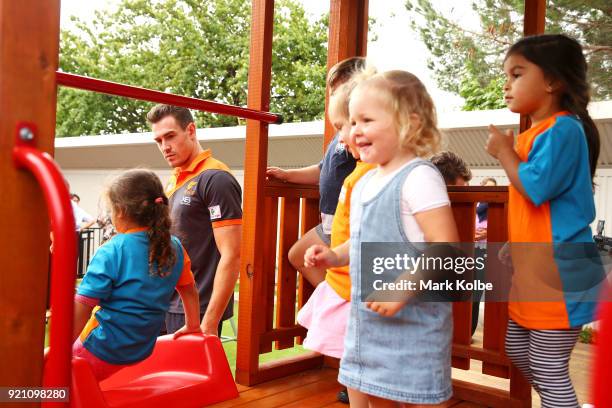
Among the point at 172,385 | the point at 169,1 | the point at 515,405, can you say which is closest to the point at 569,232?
the point at 515,405

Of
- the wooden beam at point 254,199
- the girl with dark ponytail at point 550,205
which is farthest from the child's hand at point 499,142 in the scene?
the wooden beam at point 254,199

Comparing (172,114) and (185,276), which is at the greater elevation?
(172,114)

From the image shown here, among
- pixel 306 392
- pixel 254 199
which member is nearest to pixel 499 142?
pixel 254 199

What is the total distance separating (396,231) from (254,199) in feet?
3.98

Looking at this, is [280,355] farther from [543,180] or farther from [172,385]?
[543,180]

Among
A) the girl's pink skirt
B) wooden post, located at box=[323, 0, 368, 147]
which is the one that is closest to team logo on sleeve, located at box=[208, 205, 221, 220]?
wooden post, located at box=[323, 0, 368, 147]

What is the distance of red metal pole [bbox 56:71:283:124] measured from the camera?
180 cm

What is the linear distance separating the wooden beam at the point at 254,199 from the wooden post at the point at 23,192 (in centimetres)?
155

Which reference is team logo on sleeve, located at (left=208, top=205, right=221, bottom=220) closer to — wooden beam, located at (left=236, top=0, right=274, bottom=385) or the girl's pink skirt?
wooden beam, located at (left=236, top=0, right=274, bottom=385)

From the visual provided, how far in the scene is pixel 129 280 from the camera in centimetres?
195

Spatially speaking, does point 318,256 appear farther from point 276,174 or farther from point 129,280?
point 276,174

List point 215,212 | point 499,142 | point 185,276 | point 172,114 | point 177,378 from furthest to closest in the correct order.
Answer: point 172,114, point 215,212, point 177,378, point 185,276, point 499,142

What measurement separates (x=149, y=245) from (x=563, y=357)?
4.09 feet

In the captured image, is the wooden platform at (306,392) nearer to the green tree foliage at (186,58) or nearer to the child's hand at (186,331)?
the child's hand at (186,331)
